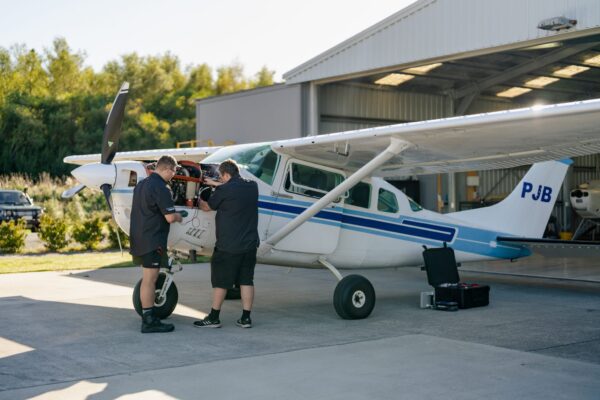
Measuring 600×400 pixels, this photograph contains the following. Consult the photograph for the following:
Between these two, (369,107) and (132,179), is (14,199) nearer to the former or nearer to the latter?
(369,107)

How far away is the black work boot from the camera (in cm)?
798

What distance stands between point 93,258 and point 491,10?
10608 millimetres

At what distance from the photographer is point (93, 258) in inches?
693

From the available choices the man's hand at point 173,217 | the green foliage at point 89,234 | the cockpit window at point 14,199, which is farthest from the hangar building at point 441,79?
the cockpit window at point 14,199

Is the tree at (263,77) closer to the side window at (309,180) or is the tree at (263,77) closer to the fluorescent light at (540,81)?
the fluorescent light at (540,81)

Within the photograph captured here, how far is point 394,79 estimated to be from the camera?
2009cm

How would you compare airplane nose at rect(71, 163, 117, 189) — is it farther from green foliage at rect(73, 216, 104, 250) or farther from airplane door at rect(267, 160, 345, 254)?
green foliage at rect(73, 216, 104, 250)

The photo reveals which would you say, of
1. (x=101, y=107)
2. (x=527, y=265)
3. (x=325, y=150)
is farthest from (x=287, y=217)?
(x=101, y=107)

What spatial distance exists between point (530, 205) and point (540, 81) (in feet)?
35.0

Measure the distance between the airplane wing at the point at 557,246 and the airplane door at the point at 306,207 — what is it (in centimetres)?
338

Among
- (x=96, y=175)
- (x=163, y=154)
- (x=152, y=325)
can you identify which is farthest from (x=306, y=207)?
(x=163, y=154)

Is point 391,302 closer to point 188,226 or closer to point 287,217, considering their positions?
point 287,217

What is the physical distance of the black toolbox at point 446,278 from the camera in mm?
10172

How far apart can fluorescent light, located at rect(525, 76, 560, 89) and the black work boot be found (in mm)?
16651
